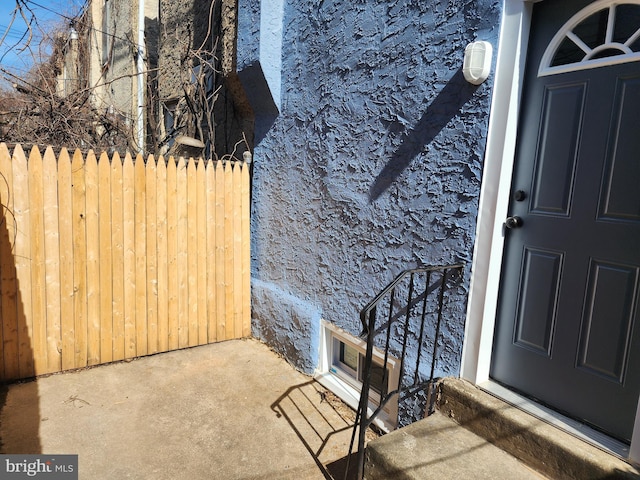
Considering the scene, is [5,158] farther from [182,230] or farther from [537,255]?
[537,255]

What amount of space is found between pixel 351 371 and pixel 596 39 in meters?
3.15

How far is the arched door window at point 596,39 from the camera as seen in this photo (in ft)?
6.49

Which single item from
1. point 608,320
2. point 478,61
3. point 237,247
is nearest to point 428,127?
point 478,61

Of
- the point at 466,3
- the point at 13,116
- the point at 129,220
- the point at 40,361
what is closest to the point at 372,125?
the point at 466,3

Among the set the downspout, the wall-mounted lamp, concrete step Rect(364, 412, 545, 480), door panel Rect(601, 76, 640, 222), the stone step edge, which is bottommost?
concrete step Rect(364, 412, 545, 480)

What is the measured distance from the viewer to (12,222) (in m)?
Answer: 3.44

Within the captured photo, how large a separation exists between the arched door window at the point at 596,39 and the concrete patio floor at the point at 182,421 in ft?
9.57

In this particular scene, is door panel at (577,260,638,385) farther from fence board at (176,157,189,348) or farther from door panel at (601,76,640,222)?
fence board at (176,157,189,348)

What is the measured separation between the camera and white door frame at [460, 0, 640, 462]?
7.66ft

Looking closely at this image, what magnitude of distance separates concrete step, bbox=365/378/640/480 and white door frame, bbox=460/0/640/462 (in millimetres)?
265

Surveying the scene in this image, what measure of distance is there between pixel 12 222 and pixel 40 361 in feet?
4.26

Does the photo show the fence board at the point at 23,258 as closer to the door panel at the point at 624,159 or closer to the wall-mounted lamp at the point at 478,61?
the wall-mounted lamp at the point at 478,61

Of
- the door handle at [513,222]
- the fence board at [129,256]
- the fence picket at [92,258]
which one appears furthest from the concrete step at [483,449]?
the fence picket at [92,258]

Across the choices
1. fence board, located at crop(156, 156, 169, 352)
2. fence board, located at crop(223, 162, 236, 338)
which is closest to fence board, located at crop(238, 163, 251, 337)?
fence board, located at crop(223, 162, 236, 338)
